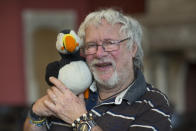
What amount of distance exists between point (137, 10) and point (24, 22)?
1.52 m

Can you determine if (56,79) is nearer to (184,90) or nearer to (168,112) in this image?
(168,112)

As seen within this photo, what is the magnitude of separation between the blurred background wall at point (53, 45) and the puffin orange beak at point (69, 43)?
2.22 m

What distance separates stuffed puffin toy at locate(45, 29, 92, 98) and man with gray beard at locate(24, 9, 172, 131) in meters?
0.03

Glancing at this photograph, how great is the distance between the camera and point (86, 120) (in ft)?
4.39

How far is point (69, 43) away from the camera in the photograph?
1.47 meters

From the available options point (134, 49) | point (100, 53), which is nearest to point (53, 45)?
point (134, 49)

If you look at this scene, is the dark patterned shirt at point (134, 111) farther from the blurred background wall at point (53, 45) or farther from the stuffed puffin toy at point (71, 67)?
the blurred background wall at point (53, 45)

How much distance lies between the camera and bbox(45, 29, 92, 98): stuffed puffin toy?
1.45 m

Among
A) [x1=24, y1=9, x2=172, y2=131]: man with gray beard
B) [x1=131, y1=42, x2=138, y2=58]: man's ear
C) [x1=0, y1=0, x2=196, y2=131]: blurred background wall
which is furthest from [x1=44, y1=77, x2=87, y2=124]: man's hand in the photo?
[x1=0, y1=0, x2=196, y2=131]: blurred background wall

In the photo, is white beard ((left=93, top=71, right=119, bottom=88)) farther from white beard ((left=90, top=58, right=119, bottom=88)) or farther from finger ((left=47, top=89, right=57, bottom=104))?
finger ((left=47, top=89, right=57, bottom=104))

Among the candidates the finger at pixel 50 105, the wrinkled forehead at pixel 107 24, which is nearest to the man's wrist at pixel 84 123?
the finger at pixel 50 105

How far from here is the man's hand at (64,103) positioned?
139 centimetres

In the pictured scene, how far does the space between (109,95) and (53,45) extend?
2.51 metres

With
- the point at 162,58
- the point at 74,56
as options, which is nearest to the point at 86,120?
the point at 74,56
